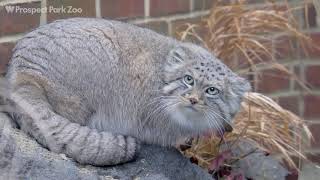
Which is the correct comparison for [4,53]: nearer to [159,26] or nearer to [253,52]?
[159,26]

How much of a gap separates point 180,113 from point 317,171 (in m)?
1.38

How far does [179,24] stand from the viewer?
4.37m

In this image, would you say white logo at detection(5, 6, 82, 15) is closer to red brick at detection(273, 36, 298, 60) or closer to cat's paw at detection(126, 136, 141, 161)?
cat's paw at detection(126, 136, 141, 161)

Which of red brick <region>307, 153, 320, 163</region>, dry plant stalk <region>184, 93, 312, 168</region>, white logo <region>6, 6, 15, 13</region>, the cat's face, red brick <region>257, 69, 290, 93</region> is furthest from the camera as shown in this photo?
red brick <region>307, 153, 320, 163</region>

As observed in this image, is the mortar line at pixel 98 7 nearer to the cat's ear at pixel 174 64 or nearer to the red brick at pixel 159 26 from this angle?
the red brick at pixel 159 26

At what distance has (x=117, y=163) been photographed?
3.15 m

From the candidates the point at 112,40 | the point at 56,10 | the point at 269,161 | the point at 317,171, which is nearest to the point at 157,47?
the point at 112,40

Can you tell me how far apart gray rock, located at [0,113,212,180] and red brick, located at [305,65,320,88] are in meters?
1.66

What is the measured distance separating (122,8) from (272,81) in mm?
1021

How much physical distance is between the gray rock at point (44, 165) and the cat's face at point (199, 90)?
0.24m

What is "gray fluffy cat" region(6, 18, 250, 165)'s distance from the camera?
3127 mm

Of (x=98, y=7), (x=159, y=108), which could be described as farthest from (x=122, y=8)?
(x=159, y=108)

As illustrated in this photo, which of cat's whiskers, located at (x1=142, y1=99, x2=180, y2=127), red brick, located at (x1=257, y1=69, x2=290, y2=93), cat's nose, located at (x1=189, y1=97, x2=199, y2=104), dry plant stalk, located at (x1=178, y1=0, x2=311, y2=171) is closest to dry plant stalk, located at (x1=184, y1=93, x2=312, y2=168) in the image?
dry plant stalk, located at (x1=178, y1=0, x2=311, y2=171)

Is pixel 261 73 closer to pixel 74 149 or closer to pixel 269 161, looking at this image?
pixel 269 161
